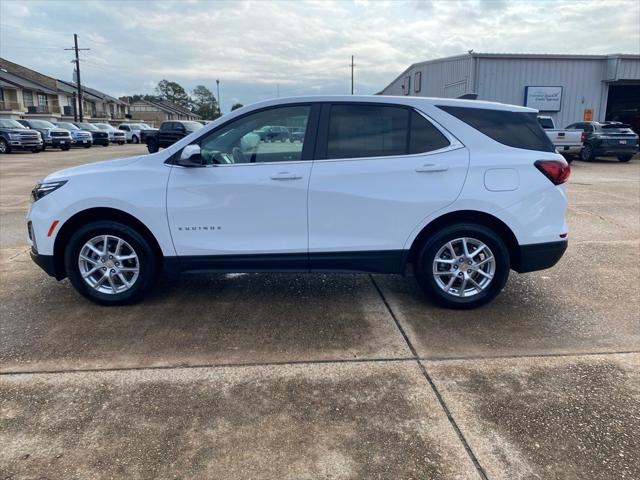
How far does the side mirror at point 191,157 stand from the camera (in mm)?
4004

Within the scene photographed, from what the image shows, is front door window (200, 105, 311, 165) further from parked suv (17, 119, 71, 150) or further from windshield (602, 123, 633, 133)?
parked suv (17, 119, 71, 150)

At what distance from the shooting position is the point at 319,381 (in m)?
3.16

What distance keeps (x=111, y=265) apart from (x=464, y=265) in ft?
10.1

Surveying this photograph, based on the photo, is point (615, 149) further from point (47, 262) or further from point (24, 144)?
point (24, 144)

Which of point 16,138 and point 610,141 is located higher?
point 610,141

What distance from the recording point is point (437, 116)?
13.6 ft

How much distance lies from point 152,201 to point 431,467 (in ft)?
9.69

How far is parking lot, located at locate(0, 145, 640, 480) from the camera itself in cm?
246

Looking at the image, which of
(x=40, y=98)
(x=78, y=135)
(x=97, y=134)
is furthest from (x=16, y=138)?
(x=40, y=98)

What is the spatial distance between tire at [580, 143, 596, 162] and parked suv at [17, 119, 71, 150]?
2723 cm

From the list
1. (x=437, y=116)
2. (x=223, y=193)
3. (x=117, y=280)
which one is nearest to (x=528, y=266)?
(x=437, y=116)

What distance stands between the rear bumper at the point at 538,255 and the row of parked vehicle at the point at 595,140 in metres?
16.3

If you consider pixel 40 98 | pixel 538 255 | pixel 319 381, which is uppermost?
pixel 40 98

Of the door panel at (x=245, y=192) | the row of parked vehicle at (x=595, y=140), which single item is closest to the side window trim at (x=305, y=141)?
the door panel at (x=245, y=192)
